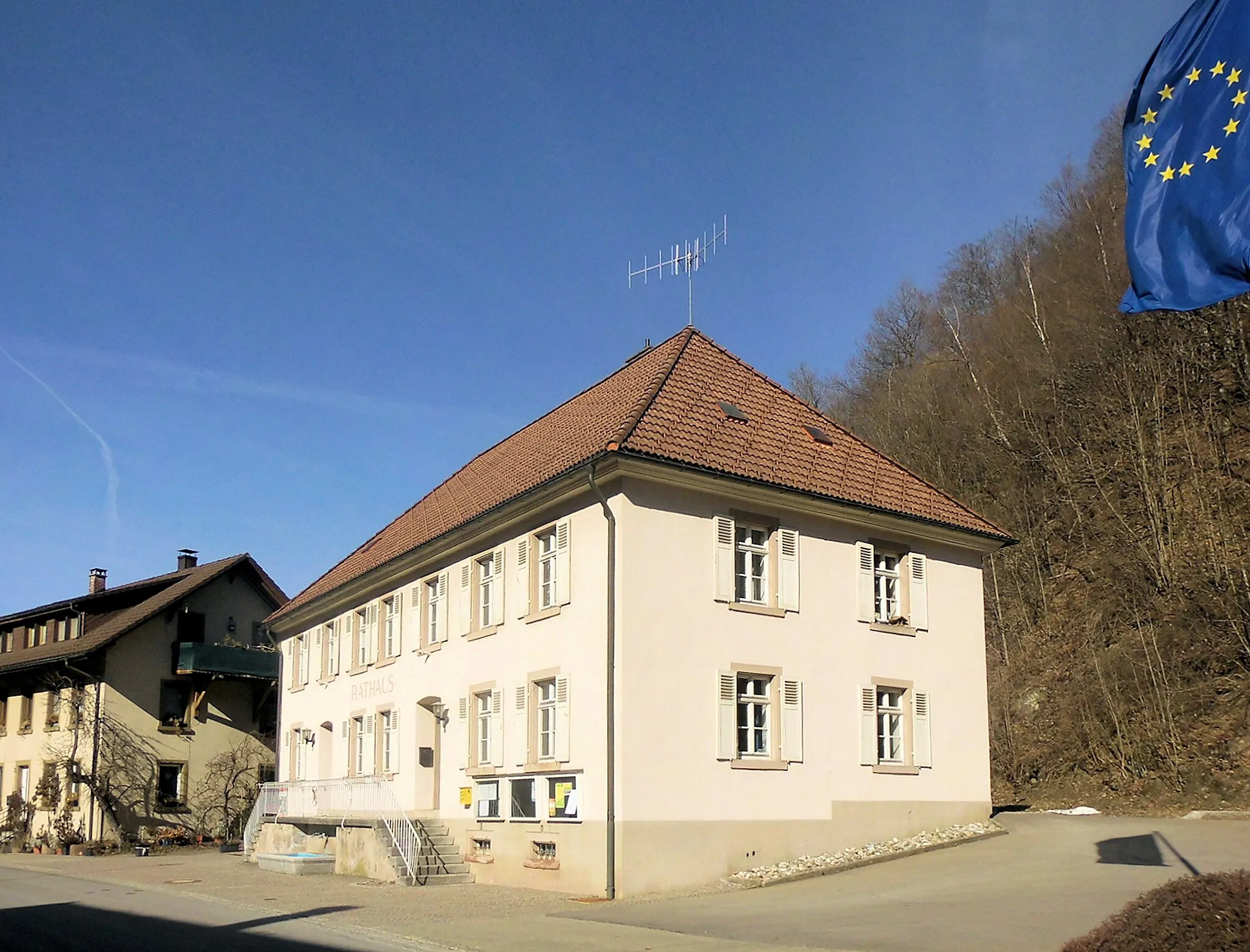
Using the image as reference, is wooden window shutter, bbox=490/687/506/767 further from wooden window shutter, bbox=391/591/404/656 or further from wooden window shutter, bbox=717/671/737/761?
wooden window shutter, bbox=391/591/404/656

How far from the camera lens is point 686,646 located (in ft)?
62.6

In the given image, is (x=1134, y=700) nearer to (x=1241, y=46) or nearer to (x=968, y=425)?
(x=968, y=425)

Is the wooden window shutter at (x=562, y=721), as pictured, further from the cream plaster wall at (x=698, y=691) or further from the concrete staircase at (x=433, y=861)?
the concrete staircase at (x=433, y=861)

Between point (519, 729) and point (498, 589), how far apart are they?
2737mm

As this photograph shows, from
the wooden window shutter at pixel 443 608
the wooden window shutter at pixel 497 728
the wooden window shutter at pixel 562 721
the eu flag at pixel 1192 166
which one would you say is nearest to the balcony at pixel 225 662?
the wooden window shutter at pixel 443 608

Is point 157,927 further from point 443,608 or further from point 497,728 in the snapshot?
point 443,608

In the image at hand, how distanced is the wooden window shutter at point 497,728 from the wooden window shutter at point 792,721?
4.97 metres

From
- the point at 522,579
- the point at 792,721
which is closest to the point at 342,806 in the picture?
the point at 522,579

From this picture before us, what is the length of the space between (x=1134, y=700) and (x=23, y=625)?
123 ft

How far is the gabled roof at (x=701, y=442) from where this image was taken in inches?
790

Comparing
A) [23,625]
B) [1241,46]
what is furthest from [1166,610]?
[23,625]

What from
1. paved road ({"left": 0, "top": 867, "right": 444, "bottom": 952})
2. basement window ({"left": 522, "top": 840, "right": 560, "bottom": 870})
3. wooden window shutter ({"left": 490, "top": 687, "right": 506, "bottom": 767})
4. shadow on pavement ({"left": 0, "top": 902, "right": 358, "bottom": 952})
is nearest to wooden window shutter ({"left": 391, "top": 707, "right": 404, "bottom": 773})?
wooden window shutter ({"left": 490, "top": 687, "right": 506, "bottom": 767})

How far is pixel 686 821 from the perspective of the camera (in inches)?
724

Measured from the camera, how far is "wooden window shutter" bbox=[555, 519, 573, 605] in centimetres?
1994
